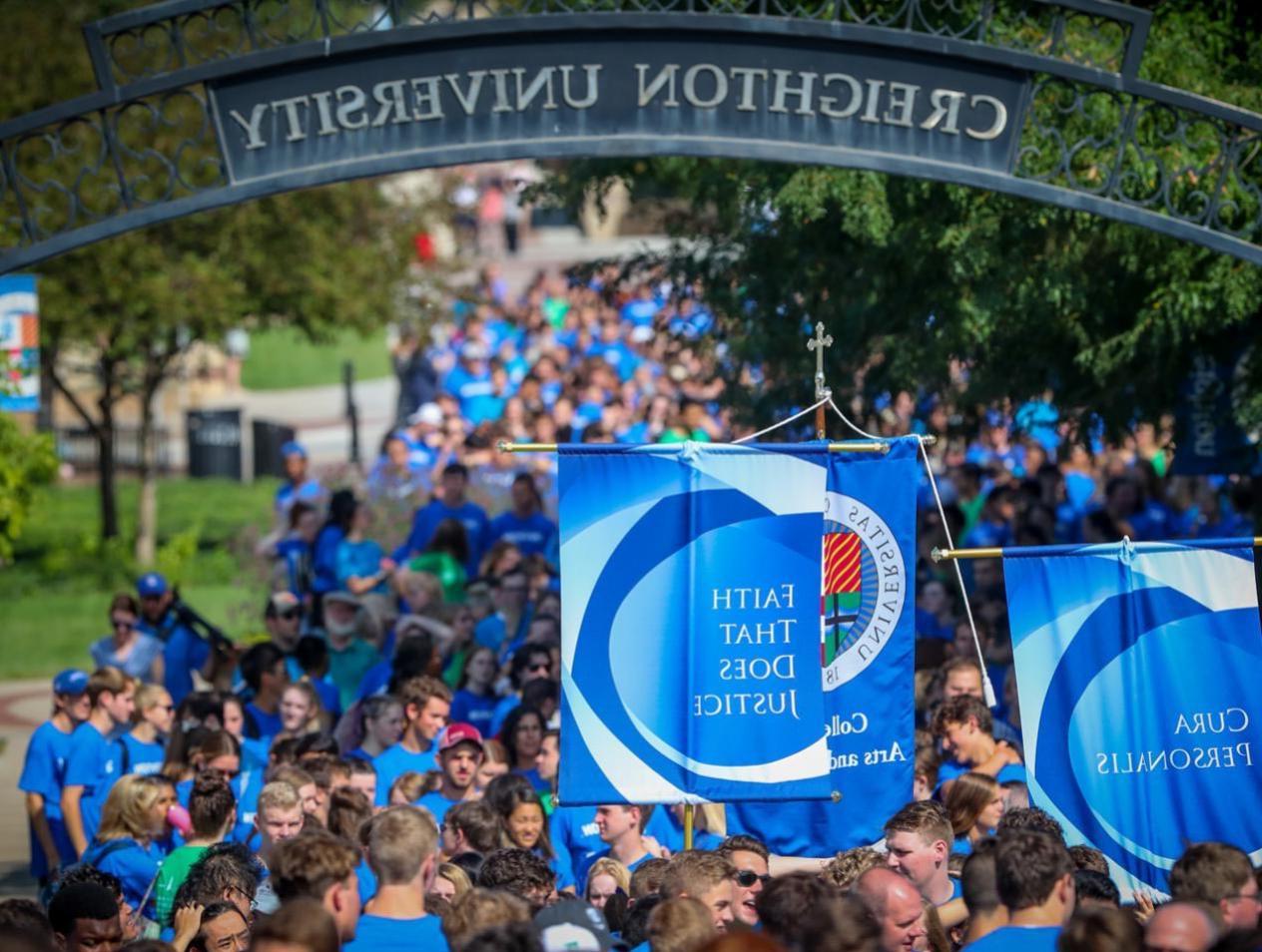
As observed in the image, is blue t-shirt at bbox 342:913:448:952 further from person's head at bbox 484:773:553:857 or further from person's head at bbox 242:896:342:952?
person's head at bbox 484:773:553:857

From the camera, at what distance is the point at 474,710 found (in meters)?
11.9

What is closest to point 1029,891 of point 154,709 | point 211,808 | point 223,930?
point 223,930

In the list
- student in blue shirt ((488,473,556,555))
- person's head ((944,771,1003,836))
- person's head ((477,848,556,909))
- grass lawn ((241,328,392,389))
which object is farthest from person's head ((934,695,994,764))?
grass lawn ((241,328,392,389))

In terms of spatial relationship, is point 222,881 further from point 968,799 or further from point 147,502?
point 147,502

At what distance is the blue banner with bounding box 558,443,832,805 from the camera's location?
791 cm

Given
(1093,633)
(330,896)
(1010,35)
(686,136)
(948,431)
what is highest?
(1010,35)

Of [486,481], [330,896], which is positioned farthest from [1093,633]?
[486,481]

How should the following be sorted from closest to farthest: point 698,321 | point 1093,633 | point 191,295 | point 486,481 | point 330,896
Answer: point 330,896 → point 1093,633 → point 698,321 → point 486,481 → point 191,295

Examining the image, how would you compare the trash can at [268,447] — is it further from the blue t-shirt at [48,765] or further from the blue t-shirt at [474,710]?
the blue t-shirt at [48,765]

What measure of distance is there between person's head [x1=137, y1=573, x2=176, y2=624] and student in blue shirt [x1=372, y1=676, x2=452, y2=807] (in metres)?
3.99

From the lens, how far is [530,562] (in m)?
13.7

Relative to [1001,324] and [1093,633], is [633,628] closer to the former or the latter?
Answer: [1093,633]

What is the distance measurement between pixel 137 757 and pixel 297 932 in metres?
5.60

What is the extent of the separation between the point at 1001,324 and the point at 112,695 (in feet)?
16.3
